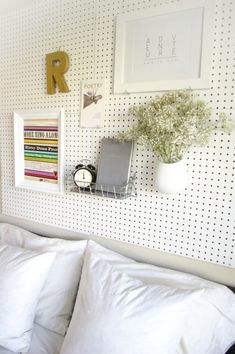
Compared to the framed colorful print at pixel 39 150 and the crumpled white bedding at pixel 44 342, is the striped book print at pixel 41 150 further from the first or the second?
the crumpled white bedding at pixel 44 342

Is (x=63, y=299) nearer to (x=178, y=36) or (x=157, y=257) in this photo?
(x=157, y=257)

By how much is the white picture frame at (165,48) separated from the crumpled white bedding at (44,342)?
121cm

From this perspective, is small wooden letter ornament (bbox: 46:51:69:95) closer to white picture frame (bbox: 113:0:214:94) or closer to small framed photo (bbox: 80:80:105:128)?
small framed photo (bbox: 80:80:105:128)

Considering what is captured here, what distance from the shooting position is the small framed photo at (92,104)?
4.35 ft

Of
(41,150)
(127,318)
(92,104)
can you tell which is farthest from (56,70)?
(127,318)

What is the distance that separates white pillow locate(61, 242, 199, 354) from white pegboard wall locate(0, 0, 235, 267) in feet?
1.00

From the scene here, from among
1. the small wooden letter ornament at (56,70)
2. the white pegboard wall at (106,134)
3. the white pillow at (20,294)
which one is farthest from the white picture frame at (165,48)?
the white pillow at (20,294)

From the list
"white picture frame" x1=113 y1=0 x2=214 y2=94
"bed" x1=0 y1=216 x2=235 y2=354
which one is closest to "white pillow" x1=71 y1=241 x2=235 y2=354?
"bed" x1=0 y1=216 x2=235 y2=354

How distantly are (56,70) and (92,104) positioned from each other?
308 millimetres

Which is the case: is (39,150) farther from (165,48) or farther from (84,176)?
(165,48)

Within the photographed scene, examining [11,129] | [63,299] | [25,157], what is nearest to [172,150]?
[63,299]

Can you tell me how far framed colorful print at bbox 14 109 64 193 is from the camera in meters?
1.50

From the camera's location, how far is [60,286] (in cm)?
128

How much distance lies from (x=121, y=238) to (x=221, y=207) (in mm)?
535
